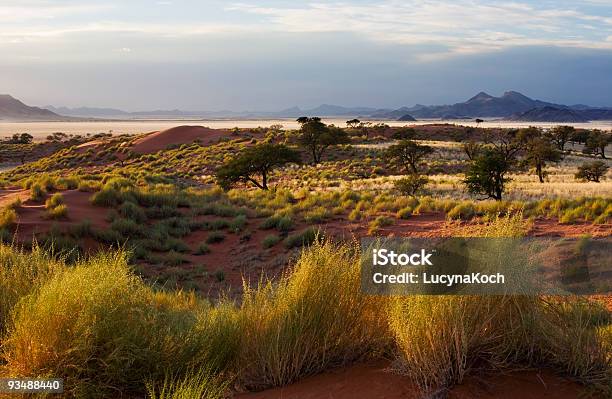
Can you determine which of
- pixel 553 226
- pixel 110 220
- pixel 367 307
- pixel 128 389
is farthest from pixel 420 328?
pixel 110 220

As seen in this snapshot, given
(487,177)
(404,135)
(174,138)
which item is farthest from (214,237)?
(404,135)

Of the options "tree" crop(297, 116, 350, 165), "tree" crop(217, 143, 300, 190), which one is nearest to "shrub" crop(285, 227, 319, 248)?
"tree" crop(217, 143, 300, 190)

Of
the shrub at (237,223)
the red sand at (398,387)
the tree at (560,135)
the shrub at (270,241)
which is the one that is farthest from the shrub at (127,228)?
the tree at (560,135)

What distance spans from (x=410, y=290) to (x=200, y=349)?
2293 millimetres

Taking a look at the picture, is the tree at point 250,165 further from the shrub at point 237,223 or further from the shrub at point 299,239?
the shrub at point 299,239

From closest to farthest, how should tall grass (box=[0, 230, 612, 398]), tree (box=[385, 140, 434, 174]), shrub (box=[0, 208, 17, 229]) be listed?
1. tall grass (box=[0, 230, 612, 398])
2. shrub (box=[0, 208, 17, 229])
3. tree (box=[385, 140, 434, 174])

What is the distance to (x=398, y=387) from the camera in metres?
4.75

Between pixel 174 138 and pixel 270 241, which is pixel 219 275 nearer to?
pixel 270 241

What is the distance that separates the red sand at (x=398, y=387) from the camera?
15.2ft

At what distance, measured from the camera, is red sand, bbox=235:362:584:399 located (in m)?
4.63

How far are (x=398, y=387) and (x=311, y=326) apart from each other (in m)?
1.12

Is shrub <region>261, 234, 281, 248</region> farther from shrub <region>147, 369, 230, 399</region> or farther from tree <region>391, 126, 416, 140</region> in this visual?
tree <region>391, 126, 416, 140</region>

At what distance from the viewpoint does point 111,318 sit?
17.1 ft

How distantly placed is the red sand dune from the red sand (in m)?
66.7
